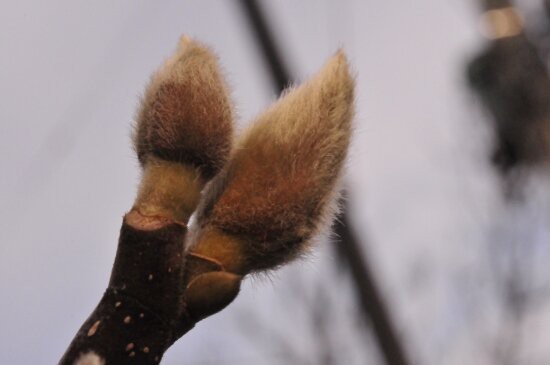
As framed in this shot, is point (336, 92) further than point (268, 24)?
No

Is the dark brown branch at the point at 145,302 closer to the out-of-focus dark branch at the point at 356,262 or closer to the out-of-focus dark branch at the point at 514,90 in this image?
the out-of-focus dark branch at the point at 356,262

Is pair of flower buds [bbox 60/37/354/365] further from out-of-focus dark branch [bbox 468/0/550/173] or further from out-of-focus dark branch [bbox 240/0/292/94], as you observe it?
out-of-focus dark branch [bbox 468/0/550/173]

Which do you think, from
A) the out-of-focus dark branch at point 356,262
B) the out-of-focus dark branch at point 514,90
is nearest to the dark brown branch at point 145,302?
the out-of-focus dark branch at point 356,262

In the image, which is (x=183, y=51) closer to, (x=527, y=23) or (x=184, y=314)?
(x=184, y=314)

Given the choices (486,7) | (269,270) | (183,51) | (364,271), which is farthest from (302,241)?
(486,7)

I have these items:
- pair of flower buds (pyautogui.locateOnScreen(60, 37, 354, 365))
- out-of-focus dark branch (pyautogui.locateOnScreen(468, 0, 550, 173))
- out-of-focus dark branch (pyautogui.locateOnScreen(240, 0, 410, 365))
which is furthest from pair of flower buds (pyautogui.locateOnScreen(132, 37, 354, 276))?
out-of-focus dark branch (pyautogui.locateOnScreen(468, 0, 550, 173))

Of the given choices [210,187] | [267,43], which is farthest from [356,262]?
[210,187]

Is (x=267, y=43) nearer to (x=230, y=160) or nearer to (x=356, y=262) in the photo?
(x=356, y=262)
